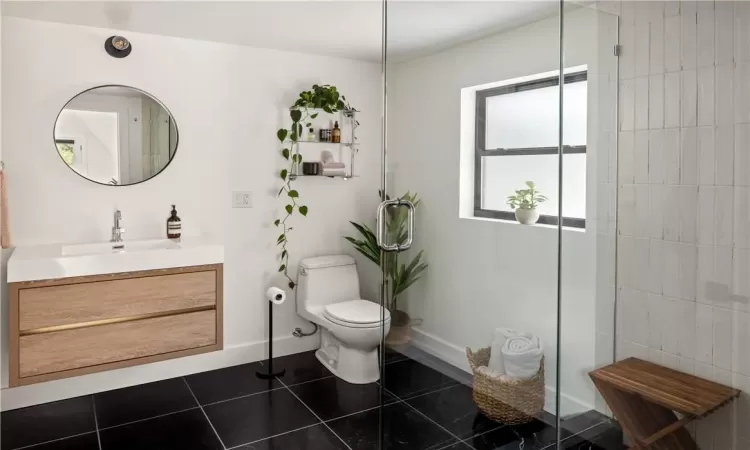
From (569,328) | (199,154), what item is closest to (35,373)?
(199,154)

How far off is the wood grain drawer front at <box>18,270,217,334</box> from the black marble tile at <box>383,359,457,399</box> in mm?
1163

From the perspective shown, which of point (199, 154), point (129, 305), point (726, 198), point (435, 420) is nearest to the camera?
point (726, 198)

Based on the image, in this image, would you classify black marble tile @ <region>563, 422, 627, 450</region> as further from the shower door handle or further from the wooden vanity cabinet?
the wooden vanity cabinet

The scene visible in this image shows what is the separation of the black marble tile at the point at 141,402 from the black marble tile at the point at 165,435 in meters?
0.09

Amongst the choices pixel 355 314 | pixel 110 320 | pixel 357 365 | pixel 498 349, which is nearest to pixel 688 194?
pixel 498 349

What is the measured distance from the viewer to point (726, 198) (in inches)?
63.8

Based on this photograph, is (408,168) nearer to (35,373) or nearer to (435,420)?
(435,420)

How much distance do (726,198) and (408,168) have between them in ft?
3.68

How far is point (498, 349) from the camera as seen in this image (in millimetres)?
1919

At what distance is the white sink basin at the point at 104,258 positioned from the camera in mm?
2426

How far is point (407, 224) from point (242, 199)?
5.16 ft

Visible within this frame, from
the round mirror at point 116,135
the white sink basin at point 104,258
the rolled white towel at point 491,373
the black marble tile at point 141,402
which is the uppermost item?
the round mirror at point 116,135

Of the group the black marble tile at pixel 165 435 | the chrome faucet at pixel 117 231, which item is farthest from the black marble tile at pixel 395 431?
the chrome faucet at pixel 117 231

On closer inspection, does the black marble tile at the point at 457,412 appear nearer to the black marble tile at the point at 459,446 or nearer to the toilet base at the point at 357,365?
the black marble tile at the point at 459,446
